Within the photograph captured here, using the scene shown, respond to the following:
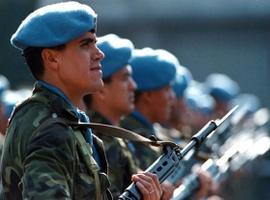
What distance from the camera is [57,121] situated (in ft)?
20.0

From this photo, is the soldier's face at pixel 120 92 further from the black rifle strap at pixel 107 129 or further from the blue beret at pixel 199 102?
the blue beret at pixel 199 102

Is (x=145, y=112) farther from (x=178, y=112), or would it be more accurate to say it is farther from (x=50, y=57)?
(x=50, y=57)

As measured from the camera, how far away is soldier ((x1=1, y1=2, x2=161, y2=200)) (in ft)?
19.5

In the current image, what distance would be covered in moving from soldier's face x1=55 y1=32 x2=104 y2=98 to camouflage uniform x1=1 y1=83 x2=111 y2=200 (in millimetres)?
107

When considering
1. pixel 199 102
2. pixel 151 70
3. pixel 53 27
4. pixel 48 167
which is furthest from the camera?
pixel 199 102

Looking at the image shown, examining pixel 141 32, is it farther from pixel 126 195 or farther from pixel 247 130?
pixel 126 195

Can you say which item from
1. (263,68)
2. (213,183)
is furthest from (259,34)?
(213,183)

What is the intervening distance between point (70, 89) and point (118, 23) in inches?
899

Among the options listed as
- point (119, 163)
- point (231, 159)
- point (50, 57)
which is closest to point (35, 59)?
point (50, 57)

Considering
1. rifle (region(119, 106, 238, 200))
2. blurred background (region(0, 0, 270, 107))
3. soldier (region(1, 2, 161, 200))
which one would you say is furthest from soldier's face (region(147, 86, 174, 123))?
blurred background (region(0, 0, 270, 107))

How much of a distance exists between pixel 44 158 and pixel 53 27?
0.64 metres

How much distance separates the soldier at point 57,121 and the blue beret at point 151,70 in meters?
3.78

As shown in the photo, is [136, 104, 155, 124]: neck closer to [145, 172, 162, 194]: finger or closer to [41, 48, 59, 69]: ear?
[145, 172, 162, 194]: finger

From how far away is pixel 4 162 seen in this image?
619 cm
